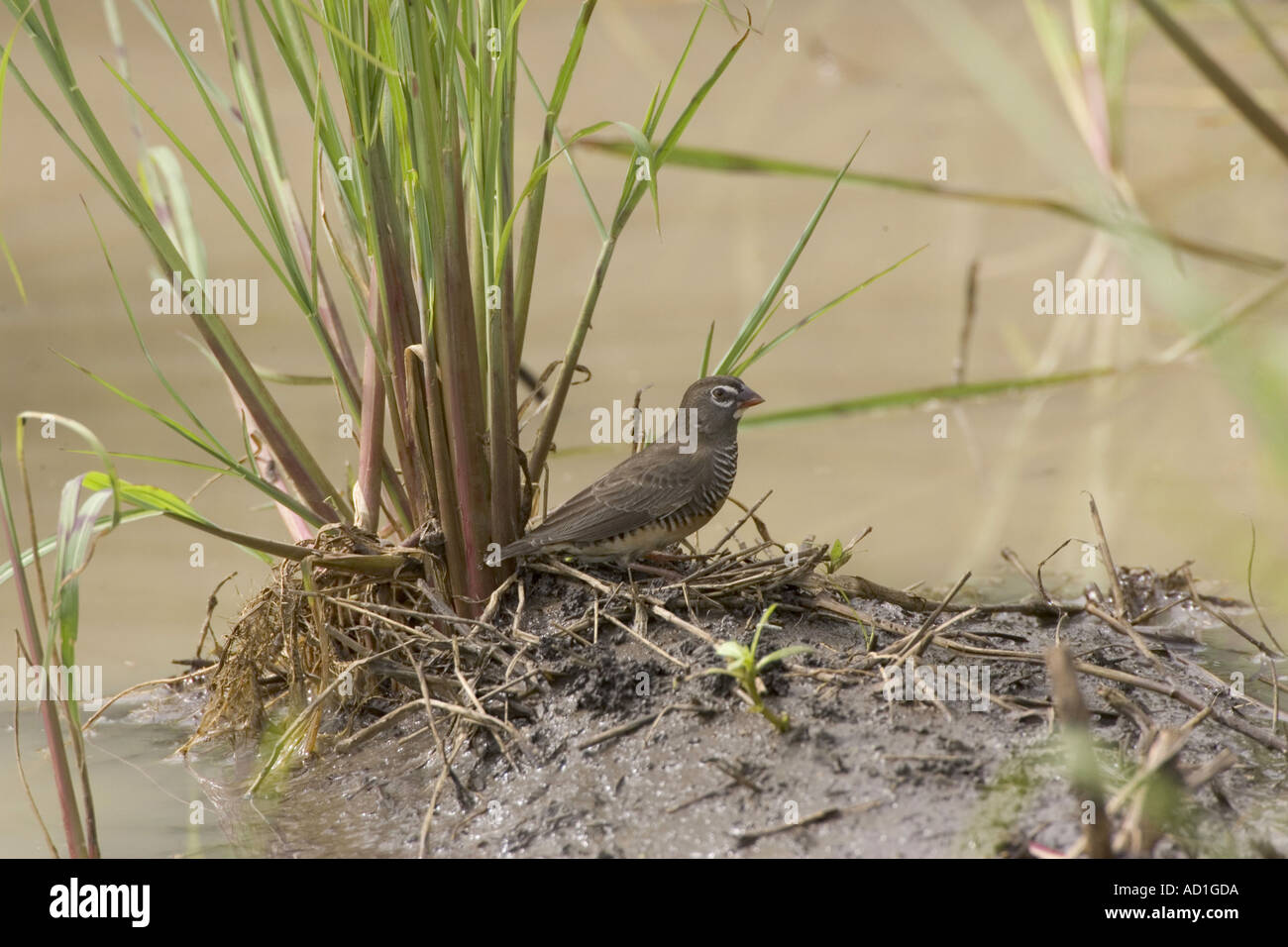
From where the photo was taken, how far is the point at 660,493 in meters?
3.20

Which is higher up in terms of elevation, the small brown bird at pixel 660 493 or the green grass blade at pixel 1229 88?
the green grass blade at pixel 1229 88

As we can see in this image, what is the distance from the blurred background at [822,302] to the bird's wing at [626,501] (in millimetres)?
230

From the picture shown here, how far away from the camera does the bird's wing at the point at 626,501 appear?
3.11 m

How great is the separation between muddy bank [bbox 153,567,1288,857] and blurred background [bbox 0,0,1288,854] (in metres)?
0.62

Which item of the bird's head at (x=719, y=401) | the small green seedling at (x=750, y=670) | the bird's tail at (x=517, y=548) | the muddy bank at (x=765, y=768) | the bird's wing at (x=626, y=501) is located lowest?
the muddy bank at (x=765, y=768)

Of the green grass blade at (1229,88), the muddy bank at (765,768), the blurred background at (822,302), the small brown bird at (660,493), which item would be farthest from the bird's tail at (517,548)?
the green grass blade at (1229,88)

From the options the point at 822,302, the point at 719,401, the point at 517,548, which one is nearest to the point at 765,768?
the point at 517,548

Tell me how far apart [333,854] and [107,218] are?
235 inches

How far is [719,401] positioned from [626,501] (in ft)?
1.39

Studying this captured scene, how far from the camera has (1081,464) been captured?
5.11m

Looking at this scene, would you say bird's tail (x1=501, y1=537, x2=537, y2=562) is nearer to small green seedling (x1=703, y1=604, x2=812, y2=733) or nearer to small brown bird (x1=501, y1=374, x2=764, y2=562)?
small brown bird (x1=501, y1=374, x2=764, y2=562)

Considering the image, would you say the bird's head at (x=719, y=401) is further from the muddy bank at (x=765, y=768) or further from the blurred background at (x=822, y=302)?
the muddy bank at (x=765, y=768)
